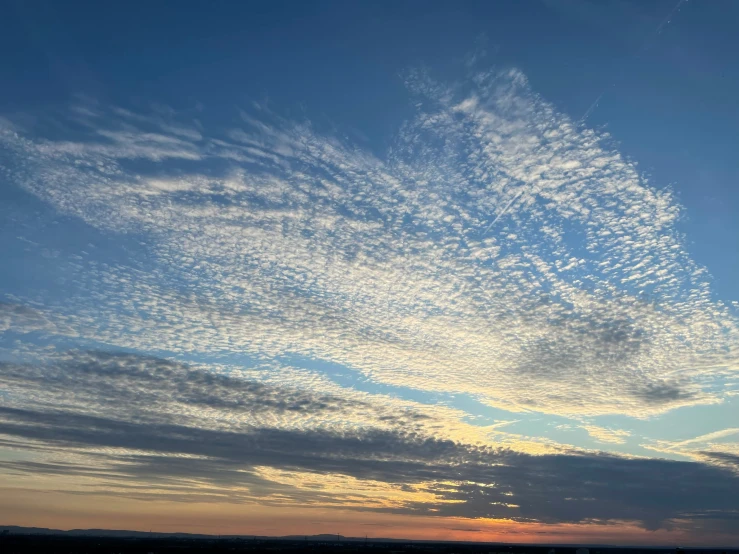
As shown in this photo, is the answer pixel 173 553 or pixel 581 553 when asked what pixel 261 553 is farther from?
pixel 581 553

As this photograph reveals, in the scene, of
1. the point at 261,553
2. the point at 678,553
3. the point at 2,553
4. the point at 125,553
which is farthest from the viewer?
the point at 261,553

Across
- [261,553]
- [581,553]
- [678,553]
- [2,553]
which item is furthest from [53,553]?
[678,553]

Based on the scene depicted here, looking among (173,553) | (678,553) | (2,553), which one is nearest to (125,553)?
(173,553)

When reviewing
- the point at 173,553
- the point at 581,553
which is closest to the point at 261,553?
the point at 173,553

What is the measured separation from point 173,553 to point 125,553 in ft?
36.0

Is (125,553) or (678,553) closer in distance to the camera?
(678,553)

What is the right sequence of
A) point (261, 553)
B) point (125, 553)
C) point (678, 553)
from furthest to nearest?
point (261, 553) < point (125, 553) < point (678, 553)

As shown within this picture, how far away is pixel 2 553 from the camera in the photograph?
385ft

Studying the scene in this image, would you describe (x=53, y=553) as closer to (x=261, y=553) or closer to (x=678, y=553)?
(x=261, y=553)

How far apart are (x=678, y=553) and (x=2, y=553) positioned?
12343cm

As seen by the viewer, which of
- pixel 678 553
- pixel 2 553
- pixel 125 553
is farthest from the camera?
pixel 125 553

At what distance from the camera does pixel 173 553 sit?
453 feet

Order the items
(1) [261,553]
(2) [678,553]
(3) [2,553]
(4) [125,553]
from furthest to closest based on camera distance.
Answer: (1) [261,553]
(4) [125,553]
(3) [2,553]
(2) [678,553]

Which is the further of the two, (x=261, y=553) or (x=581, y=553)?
(x=261, y=553)
